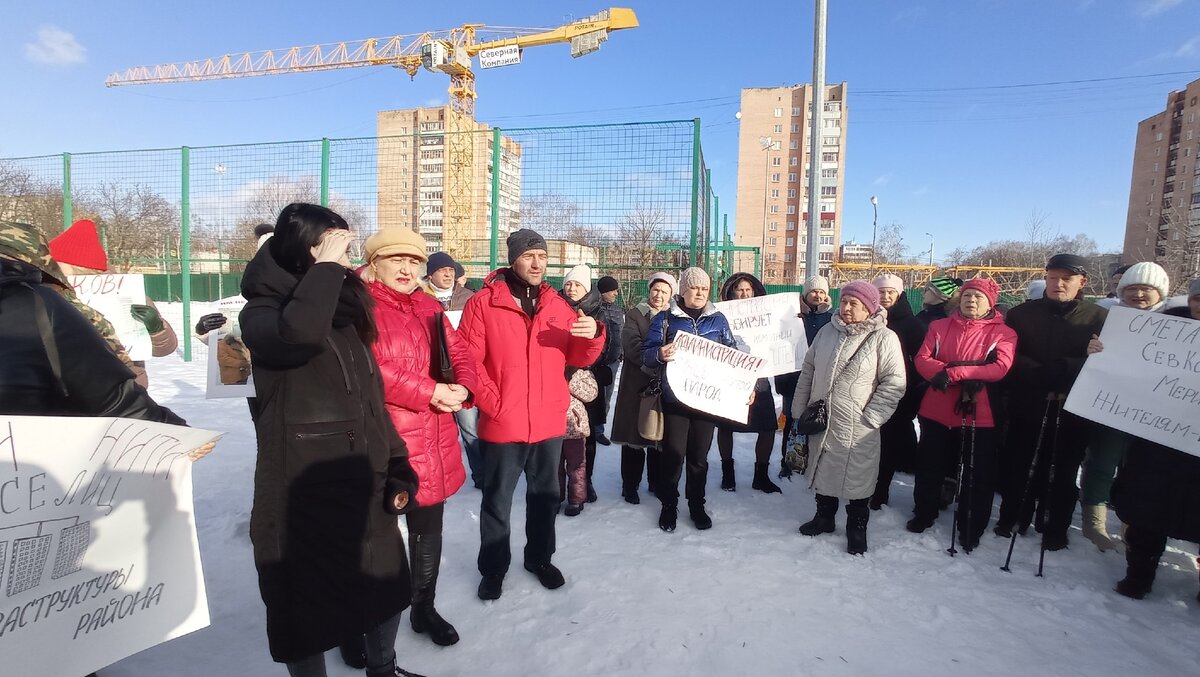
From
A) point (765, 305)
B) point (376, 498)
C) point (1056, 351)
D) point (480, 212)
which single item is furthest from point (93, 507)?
point (480, 212)

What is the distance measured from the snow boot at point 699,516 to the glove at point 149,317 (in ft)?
13.2

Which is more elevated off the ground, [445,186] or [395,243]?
[445,186]

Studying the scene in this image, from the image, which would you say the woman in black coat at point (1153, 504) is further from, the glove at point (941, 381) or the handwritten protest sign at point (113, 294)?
the handwritten protest sign at point (113, 294)

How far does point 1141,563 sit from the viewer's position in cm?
337

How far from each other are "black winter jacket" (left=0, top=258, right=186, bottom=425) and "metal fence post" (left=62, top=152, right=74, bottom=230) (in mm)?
10713

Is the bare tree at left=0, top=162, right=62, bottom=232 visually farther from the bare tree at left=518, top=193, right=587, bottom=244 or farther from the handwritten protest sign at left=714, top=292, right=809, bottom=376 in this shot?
the handwritten protest sign at left=714, top=292, right=809, bottom=376

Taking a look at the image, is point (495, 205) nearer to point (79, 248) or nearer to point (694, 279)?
point (694, 279)

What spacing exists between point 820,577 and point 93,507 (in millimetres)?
3623

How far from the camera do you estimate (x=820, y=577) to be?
11.5 ft

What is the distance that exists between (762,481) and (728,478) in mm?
321

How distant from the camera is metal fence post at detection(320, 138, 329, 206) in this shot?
835 cm

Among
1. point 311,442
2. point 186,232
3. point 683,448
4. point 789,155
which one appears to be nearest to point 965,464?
point 683,448

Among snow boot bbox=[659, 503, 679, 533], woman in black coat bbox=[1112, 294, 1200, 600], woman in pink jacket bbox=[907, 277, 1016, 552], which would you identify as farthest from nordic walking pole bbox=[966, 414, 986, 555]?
snow boot bbox=[659, 503, 679, 533]

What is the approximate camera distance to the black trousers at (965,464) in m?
3.95
